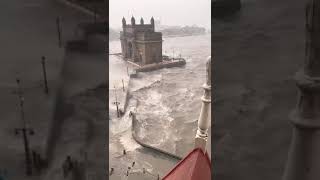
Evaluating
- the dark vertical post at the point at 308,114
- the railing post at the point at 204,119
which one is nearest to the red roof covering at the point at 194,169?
the railing post at the point at 204,119

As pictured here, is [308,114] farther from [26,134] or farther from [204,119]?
[204,119]

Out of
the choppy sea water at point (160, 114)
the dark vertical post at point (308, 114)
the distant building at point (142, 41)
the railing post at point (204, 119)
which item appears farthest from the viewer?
the distant building at point (142, 41)

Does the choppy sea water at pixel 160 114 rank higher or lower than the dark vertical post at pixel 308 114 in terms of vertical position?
lower

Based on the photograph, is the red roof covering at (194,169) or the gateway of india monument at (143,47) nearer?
the red roof covering at (194,169)

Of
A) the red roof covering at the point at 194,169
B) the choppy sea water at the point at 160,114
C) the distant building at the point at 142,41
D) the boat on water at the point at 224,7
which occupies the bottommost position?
the choppy sea water at the point at 160,114

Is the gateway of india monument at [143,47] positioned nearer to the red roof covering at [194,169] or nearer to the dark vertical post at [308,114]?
the red roof covering at [194,169]

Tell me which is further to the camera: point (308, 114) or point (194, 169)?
point (194, 169)

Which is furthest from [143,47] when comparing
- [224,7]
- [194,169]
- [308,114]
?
[308,114]

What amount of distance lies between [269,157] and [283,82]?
0.58ft

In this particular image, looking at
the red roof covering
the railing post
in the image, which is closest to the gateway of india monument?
the railing post

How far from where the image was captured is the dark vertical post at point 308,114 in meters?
0.58

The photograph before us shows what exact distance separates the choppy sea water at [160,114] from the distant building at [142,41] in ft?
3.30

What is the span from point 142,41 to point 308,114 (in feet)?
54.0

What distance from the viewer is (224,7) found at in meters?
0.80
